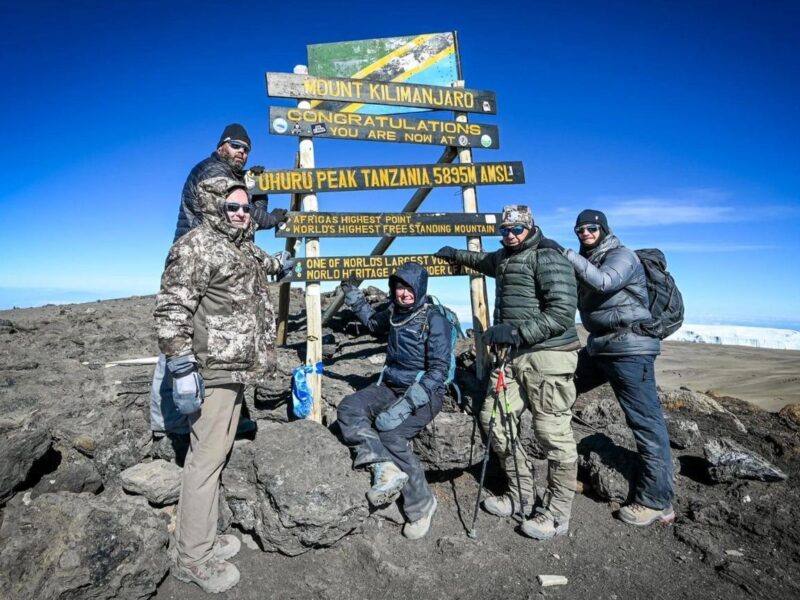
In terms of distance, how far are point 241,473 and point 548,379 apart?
3.31m

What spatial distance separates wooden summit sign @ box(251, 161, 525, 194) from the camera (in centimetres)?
596

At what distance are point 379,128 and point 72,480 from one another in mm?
5412

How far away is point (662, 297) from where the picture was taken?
16.9 feet

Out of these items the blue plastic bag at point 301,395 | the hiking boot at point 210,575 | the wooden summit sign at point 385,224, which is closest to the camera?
the hiking boot at point 210,575

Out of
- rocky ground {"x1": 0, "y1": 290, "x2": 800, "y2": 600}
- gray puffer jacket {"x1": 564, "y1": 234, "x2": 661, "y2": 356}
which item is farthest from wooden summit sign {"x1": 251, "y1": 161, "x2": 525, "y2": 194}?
rocky ground {"x1": 0, "y1": 290, "x2": 800, "y2": 600}

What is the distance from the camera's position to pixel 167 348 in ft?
11.3

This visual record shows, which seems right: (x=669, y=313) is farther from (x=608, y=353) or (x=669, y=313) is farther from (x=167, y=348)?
(x=167, y=348)

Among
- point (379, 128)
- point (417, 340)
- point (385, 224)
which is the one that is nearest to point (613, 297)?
point (417, 340)

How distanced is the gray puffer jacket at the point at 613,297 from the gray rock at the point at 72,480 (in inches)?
208

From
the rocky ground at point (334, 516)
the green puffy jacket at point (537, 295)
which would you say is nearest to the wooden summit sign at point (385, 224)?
the green puffy jacket at point (537, 295)

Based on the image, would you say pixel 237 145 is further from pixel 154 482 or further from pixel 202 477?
pixel 154 482

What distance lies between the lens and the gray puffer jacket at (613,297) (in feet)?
15.4

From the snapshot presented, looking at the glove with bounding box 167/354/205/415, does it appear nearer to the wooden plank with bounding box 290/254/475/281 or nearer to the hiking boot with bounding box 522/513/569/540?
the wooden plank with bounding box 290/254/475/281

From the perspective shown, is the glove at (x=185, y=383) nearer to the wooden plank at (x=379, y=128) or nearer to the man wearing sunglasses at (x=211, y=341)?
the man wearing sunglasses at (x=211, y=341)
